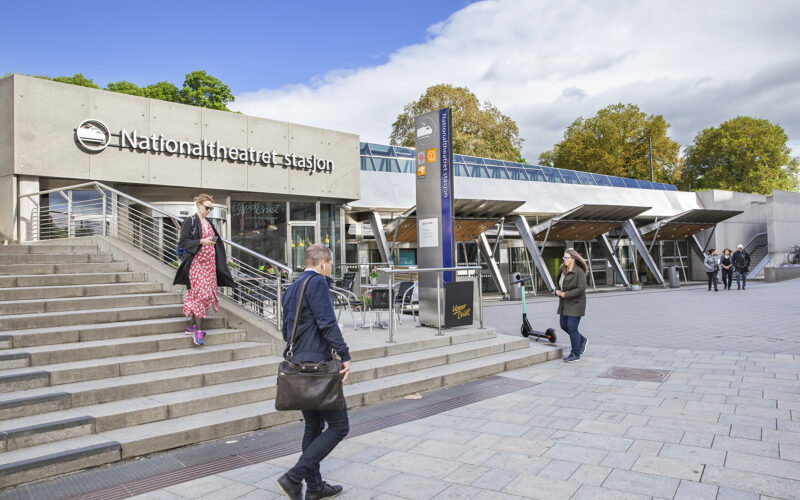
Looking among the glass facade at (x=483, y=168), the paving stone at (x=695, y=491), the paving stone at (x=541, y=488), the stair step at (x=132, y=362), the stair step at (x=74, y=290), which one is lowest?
the paving stone at (x=541, y=488)

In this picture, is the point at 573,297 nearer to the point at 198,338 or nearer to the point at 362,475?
the point at 362,475

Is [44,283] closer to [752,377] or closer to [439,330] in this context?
[439,330]

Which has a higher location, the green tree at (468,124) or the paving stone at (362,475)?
Answer: the green tree at (468,124)

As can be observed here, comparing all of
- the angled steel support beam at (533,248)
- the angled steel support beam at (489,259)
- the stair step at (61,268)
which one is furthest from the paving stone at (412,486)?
the angled steel support beam at (533,248)

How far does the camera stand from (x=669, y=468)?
3.94 m

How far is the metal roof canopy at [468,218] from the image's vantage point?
1759cm

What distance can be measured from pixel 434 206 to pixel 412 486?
659 centimetres

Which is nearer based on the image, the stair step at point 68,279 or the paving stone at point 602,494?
the paving stone at point 602,494

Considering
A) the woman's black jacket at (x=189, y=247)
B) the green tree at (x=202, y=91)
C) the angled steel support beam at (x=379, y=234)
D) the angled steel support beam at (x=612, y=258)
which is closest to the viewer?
the woman's black jacket at (x=189, y=247)

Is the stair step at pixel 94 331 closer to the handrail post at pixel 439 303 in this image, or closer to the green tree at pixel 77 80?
the handrail post at pixel 439 303

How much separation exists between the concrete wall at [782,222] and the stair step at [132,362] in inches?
1342

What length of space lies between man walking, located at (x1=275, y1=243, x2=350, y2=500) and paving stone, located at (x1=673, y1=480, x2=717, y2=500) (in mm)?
2189

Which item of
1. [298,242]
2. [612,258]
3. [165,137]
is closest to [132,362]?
[165,137]

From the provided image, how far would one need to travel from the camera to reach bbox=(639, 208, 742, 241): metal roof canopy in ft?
86.1
